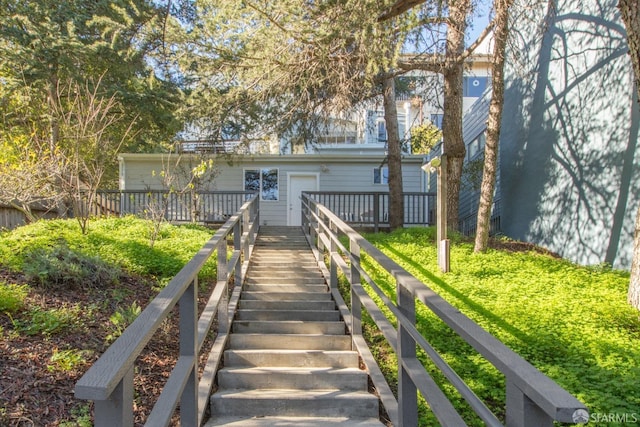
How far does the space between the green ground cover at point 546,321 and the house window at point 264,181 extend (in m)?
8.96

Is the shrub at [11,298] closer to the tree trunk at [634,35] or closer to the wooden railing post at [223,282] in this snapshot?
the wooden railing post at [223,282]

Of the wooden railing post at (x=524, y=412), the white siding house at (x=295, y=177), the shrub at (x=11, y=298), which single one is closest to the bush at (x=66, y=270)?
the shrub at (x=11, y=298)

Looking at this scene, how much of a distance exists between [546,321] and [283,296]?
112 inches

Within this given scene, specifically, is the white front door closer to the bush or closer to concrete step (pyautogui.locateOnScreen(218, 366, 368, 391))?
the bush

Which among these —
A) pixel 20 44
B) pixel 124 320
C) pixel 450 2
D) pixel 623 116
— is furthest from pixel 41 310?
pixel 20 44

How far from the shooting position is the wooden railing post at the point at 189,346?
245cm

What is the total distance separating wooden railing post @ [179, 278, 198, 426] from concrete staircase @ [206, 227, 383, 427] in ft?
2.38

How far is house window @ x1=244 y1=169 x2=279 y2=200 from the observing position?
54.7ft

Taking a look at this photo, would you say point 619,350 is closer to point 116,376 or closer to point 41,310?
point 116,376

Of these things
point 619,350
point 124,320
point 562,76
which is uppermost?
point 562,76

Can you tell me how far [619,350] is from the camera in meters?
4.21

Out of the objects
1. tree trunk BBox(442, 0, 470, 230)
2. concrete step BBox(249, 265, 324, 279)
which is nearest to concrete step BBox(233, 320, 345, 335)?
concrete step BBox(249, 265, 324, 279)

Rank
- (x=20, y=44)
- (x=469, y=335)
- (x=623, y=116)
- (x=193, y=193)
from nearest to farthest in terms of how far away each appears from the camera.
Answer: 1. (x=469, y=335)
2. (x=623, y=116)
3. (x=20, y=44)
4. (x=193, y=193)

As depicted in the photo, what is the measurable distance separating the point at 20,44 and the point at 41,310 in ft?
34.7
